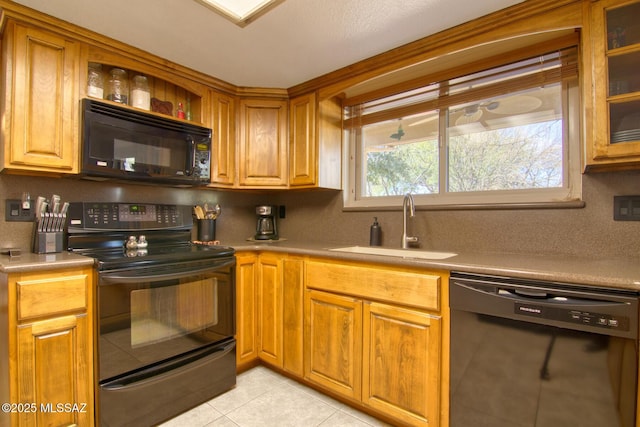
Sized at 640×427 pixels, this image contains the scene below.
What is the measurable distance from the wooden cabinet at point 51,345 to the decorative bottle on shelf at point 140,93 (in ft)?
3.66

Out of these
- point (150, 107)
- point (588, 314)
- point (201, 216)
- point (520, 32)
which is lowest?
point (588, 314)

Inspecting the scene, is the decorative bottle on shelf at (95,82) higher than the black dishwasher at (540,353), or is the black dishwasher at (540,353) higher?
the decorative bottle on shelf at (95,82)

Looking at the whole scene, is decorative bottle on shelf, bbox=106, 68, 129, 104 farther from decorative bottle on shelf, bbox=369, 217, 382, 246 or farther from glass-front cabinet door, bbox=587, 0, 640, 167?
glass-front cabinet door, bbox=587, 0, 640, 167

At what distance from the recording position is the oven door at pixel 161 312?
1.51 meters

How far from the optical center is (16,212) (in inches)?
69.6

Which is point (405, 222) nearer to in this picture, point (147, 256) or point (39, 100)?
point (147, 256)

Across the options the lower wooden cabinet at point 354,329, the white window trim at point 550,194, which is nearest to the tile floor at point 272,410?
the lower wooden cabinet at point 354,329

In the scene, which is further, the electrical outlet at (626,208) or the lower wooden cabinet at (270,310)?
the lower wooden cabinet at (270,310)

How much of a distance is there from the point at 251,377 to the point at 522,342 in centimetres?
169

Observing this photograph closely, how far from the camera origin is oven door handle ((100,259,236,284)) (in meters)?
1.49

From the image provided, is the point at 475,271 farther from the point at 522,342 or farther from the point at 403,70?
the point at 403,70

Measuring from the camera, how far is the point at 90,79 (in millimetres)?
1865

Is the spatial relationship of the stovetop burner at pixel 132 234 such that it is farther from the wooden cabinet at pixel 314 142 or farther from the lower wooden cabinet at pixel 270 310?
the wooden cabinet at pixel 314 142

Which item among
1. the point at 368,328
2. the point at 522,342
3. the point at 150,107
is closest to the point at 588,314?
the point at 522,342
